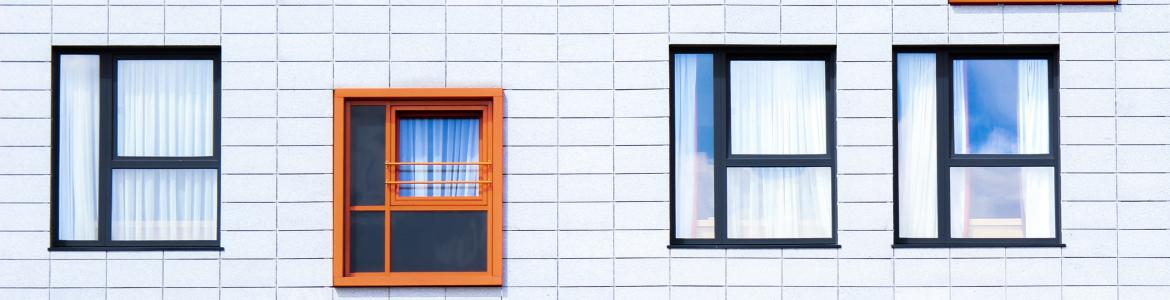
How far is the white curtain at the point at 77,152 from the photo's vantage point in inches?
304

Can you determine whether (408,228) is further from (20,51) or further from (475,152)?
(20,51)

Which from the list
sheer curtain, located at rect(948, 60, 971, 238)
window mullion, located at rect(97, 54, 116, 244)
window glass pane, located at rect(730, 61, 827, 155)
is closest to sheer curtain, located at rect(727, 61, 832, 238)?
window glass pane, located at rect(730, 61, 827, 155)

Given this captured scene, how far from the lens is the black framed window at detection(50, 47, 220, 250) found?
305 inches

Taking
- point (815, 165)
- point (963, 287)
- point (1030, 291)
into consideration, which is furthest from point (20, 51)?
point (1030, 291)

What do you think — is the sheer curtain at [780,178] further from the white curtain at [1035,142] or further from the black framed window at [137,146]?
the black framed window at [137,146]

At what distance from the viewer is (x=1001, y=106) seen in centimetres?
787

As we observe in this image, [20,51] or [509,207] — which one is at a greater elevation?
[20,51]

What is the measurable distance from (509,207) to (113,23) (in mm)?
3034

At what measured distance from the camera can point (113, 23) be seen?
25.1 feet

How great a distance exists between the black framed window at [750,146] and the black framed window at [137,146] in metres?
3.31

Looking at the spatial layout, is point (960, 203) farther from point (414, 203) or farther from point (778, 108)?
point (414, 203)

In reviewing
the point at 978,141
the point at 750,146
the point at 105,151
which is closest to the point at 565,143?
the point at 750,146

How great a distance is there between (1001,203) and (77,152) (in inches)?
258

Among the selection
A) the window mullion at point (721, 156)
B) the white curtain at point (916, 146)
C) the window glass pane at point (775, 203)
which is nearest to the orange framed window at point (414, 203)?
the window mullion at point (721, 156)
